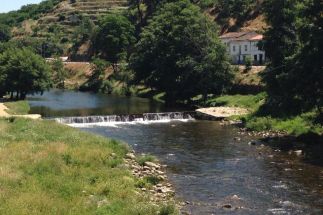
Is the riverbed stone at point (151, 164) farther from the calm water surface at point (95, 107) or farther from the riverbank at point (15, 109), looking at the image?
the calm water surface at point (95, 107)

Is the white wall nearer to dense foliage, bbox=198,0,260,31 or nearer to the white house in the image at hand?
the white house

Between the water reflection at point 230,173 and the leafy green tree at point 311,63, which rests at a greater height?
the leafy green tree at point 311,63

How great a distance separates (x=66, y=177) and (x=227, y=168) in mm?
15061

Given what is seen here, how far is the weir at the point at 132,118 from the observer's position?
6850 centimetres

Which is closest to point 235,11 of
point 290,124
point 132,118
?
point 132,118

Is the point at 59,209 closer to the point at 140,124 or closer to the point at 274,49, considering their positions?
the point at 140,124

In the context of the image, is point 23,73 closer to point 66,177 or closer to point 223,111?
point 223,111

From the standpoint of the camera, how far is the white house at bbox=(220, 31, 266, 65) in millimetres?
107062

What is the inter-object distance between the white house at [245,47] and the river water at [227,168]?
4443 cm

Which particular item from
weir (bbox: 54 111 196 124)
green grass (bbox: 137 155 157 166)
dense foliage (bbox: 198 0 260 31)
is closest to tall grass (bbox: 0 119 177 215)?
green grass (bbox: 137 155 157 166)

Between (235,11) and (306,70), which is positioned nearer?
(306,70)

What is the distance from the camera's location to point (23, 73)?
9069cm

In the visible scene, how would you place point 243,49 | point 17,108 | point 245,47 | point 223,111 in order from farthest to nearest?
point 243,49 → point 245,47 → point 17,108 → point 223,111

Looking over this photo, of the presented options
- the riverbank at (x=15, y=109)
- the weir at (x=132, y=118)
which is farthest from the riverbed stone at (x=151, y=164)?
the riverbank at (x=15, y=109)
